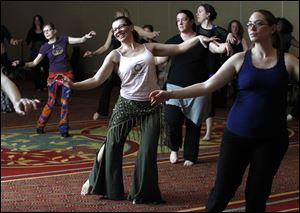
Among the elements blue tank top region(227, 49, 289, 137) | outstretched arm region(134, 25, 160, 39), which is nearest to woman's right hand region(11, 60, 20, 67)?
outstretched arm region(134, 25, 160, 39)

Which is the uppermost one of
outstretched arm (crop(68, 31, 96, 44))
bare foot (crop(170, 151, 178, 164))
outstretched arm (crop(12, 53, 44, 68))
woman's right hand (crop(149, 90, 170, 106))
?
outstretched arm (crop(68, 31, 96, 44))

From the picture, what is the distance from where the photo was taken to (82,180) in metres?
2.93

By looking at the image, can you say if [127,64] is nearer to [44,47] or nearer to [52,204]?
[44,47]

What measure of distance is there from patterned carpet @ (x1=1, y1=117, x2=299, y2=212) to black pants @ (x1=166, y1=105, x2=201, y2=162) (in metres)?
0.10

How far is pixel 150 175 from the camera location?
3486 millimetres

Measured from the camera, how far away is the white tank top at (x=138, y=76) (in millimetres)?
1917

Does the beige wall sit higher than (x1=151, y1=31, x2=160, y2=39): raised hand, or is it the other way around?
the beige wall

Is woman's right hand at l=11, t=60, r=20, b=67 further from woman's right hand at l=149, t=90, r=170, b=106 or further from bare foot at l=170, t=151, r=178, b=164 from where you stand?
bare foot at l=170, t=151, r=178, b=164

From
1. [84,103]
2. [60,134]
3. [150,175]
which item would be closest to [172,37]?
[150,175]

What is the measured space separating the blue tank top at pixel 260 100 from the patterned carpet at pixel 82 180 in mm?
853

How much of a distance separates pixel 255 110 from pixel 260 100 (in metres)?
→ 0.05

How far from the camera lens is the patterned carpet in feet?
10.4

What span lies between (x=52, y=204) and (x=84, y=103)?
2286 mm

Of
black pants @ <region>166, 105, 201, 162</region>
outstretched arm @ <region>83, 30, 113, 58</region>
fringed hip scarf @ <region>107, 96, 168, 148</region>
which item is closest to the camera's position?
outstretched arm @ <region>83, 30, 113, 58</region>
